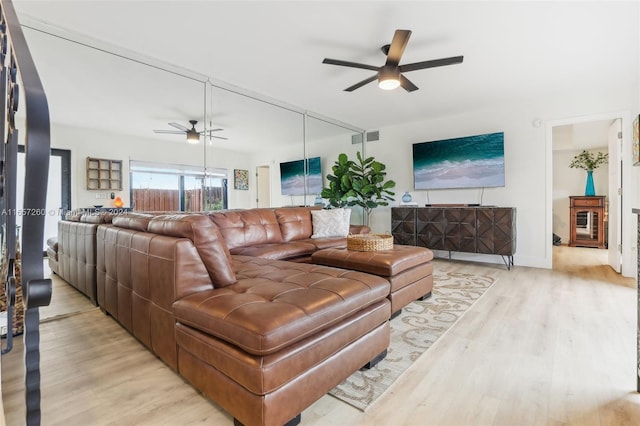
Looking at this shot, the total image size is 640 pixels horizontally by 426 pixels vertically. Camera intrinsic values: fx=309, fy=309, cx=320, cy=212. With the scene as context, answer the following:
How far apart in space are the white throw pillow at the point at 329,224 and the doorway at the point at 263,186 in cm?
275

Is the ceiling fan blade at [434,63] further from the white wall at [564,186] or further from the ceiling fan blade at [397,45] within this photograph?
the white wall at [564,186]

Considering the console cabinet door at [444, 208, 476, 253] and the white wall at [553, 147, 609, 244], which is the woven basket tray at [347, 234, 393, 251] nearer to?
the console cabinet door at [444, 208, 476, 253]

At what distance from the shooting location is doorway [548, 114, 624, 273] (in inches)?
157

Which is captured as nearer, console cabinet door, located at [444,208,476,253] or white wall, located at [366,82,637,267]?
white wall, located at [366,82,637,267]

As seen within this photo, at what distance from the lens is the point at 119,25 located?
104 inches

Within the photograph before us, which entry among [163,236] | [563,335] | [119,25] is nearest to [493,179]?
[563,335]

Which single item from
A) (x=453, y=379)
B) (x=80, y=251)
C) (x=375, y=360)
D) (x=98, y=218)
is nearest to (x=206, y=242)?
(x=375, y=360)

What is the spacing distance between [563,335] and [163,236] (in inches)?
107

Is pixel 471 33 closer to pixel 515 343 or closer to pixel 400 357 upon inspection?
pixel 515 343

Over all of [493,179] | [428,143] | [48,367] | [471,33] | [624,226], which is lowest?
[48,367]

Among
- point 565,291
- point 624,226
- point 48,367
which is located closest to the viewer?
point 48,367

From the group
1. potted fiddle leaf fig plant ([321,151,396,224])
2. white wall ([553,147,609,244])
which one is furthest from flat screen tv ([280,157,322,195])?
white wall ([553,147,609,244])

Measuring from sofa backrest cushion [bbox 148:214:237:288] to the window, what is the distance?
Answer: 3648mm

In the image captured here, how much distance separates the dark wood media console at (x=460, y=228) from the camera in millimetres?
4198
